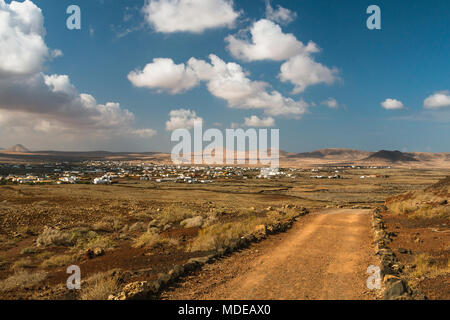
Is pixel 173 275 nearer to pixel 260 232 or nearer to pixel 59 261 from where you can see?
pixel 59 261

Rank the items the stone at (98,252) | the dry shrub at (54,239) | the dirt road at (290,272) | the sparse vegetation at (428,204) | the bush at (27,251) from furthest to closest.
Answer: the sparse vegetation at (428,204), the dry shrub at (54,239), the bush at (27,251), the stone at (98,252), the dirt road at (290,272)

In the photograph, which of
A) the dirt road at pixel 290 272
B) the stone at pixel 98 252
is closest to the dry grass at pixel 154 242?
the stone at pixel 98 252

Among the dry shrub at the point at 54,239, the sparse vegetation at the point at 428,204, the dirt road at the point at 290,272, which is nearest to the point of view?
the dirt road at the point at 290,272

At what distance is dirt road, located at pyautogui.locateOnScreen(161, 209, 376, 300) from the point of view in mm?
7312

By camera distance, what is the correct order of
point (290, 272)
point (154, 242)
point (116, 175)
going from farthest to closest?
point (116, 175) < point (154, 242) < point (290, 272)

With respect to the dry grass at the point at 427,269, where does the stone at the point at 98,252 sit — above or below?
below

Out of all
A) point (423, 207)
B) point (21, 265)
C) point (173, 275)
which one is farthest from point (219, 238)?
point (423, 207)

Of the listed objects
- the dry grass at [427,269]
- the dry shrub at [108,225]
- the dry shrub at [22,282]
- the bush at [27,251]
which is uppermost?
the dry grass at [427,269]

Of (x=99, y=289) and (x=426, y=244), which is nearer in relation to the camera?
(x=99, y=289)

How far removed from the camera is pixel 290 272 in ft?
29.2

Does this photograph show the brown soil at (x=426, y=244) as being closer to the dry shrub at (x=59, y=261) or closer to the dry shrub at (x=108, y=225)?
the dry shrub at (x=59, y=261)

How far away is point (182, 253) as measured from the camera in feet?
38.6

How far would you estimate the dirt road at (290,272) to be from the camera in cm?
731
